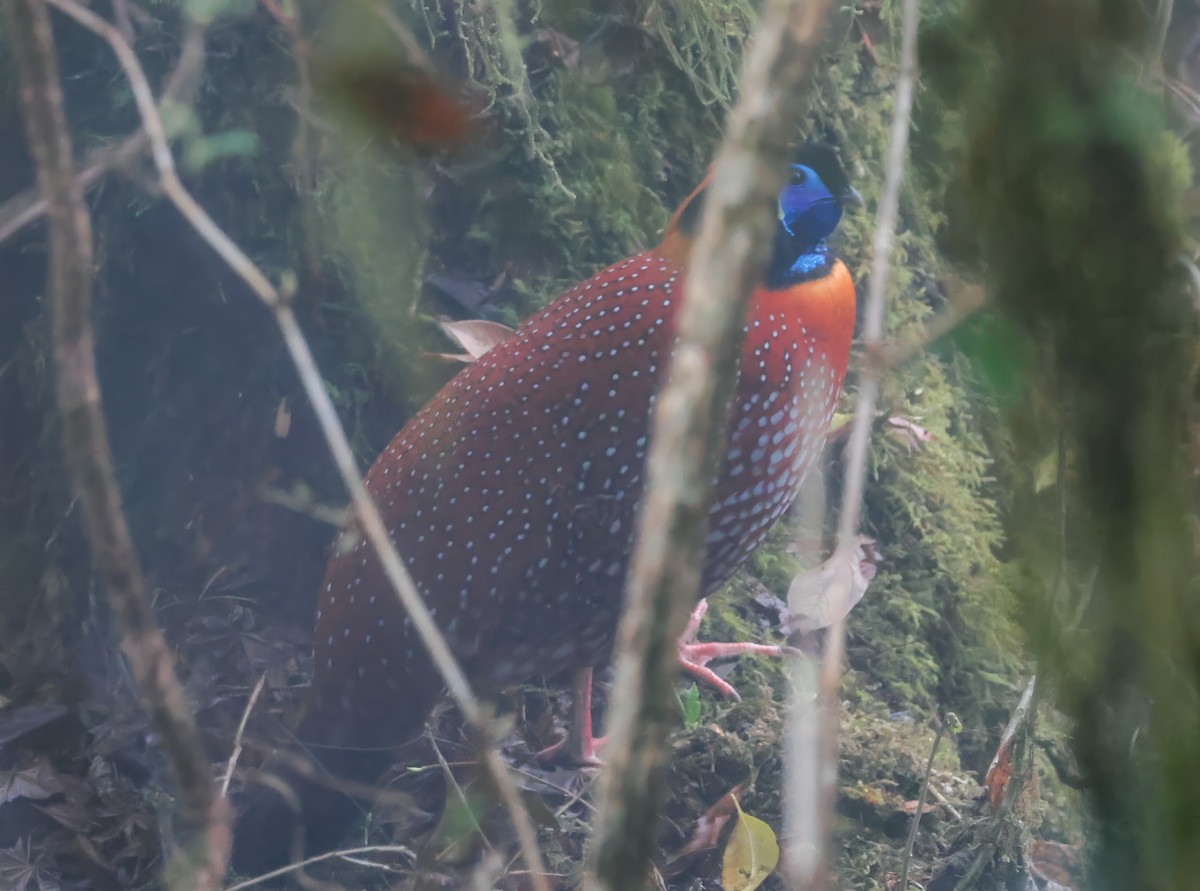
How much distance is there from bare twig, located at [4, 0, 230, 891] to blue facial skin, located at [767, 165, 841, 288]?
3.71ft

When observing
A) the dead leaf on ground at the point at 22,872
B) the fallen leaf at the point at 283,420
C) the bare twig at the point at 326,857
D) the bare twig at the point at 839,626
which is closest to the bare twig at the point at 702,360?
the bare twig at the point at 839,626

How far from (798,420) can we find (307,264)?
95cm

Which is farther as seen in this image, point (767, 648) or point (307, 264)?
point (767, 648)

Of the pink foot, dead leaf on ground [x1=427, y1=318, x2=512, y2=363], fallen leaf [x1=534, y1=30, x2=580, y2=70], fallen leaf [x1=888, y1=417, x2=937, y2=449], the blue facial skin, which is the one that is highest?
fallen leaf [x1=534, y1=30, x2=580, y2=70]

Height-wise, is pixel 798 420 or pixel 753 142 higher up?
pixel 753 142

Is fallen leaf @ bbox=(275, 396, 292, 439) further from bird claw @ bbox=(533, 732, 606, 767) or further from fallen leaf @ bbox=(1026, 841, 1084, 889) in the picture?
fallen leaf @ bbox=(1026, 841, 1084, 889)

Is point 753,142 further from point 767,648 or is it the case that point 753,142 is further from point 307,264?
point 767,648

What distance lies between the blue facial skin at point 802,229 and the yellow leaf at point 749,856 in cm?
92

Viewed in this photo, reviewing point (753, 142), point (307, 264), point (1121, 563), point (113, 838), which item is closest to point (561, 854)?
point (113, 838)

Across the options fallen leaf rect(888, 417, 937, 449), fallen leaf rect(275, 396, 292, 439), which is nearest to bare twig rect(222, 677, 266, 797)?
fallen leaf rect(275, 396, 292, 439)

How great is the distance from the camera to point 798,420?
5.38 ft

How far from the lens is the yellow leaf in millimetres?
1528

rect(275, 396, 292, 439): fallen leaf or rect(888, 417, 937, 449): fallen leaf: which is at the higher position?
rect(275, 396, 292, 439): fallen leaf

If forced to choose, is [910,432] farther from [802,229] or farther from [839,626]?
[839,626]
